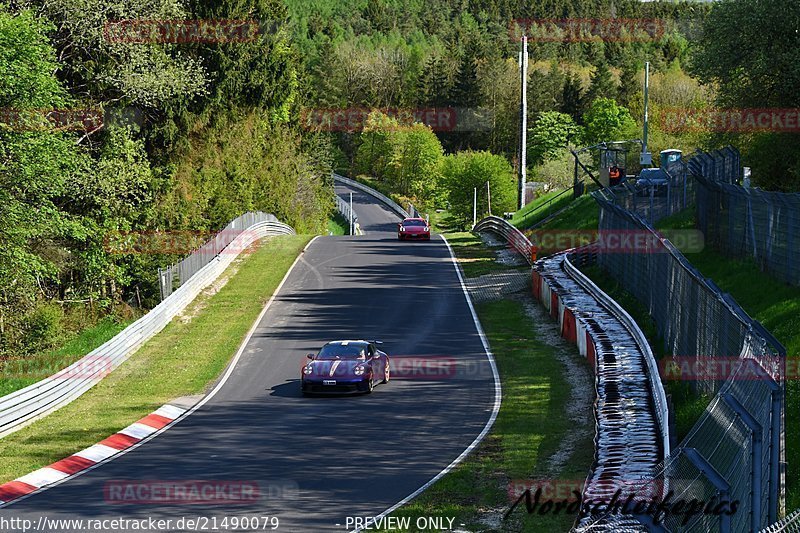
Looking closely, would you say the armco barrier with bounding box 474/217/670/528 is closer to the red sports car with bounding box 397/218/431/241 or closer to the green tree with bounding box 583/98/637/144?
the red sports car with bounding box 397/218/431/241

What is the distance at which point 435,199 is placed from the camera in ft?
466

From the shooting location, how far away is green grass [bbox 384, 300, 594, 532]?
15773 millimetres

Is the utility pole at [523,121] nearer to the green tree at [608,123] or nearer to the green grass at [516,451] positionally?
the green grass at [516,451]

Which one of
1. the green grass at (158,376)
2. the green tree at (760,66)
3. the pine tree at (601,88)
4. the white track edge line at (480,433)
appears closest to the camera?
the white track edge line at (480,433)

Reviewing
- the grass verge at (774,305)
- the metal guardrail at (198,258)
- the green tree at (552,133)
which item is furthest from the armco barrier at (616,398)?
the green tree at (552,133)

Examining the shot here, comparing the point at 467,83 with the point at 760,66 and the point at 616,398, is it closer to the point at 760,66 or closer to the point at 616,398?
the point at 760,66

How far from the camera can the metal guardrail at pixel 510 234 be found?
46750 mm

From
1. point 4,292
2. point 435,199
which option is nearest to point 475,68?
point 435,199

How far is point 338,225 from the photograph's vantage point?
11894 cm

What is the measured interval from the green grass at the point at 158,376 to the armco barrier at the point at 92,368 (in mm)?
275

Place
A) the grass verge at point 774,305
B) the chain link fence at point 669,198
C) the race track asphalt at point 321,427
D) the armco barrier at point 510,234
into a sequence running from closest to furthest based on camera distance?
the grass verge at point 774,305 < the race track asphalt at point 321,427 < the chain link fence at point 669,198 < the armco barrier at point 510,234

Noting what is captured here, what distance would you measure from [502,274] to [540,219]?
17795 millimetres

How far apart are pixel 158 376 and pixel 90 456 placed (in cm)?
910

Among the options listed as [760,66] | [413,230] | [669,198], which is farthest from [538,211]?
[760,66]
